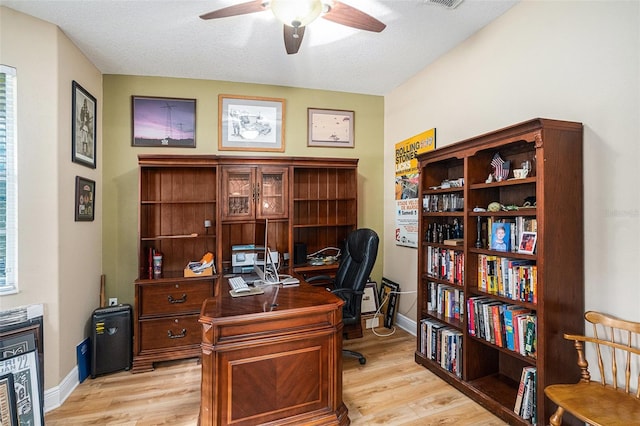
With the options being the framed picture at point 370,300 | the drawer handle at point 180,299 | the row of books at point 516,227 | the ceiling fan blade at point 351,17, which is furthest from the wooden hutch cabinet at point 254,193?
the row of books at point 516,227

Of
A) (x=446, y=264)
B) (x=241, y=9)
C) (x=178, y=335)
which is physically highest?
(x=241, y=9)

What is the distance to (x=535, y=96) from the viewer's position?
2.23m

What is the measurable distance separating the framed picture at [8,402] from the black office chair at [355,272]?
216 centimetres

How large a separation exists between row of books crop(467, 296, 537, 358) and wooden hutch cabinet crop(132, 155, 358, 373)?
159 cm

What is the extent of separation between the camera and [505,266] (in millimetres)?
2162

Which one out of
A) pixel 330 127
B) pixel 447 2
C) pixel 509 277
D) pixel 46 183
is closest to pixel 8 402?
pixel 46 183

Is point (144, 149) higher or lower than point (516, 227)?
higher

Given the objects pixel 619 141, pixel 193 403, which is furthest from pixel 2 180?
pixel 619 141

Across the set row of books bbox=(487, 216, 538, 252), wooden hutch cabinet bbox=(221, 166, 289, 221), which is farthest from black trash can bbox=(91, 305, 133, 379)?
row of books bbox=(487, 216, 538, 252)

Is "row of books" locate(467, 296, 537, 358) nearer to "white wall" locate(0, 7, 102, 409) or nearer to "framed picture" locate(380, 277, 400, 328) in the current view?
"framed picture" locate(380, 277, 400, 328)

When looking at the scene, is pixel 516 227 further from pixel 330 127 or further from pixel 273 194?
pixel 330 127

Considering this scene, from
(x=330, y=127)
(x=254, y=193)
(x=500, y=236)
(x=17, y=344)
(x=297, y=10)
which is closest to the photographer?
(x=297, y=10)

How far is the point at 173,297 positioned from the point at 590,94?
359cm

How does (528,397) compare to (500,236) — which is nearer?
(528,397)
